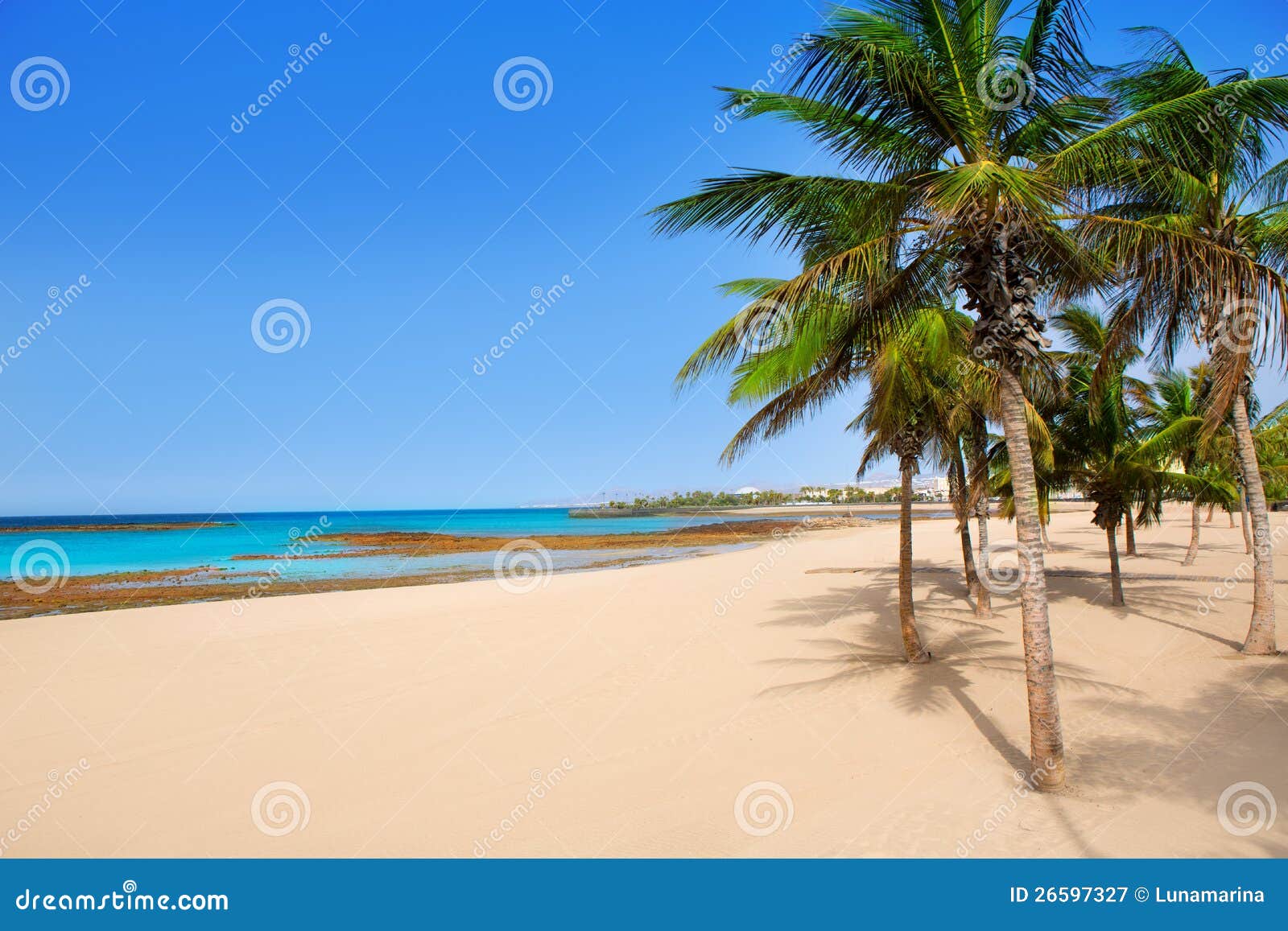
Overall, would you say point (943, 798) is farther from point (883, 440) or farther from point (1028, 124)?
point (1028, 124)

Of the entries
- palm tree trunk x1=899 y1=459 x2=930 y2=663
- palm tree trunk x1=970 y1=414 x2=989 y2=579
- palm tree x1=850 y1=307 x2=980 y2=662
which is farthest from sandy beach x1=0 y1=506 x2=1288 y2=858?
palm tree trunk x1=970 y1=414 x2=989 y2=579

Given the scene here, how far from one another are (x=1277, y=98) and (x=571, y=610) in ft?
44.7

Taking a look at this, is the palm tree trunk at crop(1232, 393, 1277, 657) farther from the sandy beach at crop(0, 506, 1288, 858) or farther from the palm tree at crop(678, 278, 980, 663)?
the palm tree at crop(678, 278, 980, 663)

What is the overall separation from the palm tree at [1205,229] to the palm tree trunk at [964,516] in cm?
348

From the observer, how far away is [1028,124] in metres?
5.43

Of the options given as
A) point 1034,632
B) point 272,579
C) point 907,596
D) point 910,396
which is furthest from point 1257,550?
point 272,579

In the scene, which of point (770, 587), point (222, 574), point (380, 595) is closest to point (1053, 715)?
point (770, 587)

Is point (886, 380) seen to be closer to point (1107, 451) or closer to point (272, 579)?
point (1107, 451)

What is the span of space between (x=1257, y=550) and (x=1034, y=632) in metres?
5.96

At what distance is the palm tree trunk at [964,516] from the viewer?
1121cm

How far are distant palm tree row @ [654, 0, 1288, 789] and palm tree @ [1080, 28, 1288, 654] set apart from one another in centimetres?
3

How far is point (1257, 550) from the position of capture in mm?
8344

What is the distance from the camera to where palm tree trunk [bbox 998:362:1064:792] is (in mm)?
5113

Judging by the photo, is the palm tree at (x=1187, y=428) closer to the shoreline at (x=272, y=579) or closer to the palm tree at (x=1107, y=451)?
the palm tree at (x=1107, y=451)
